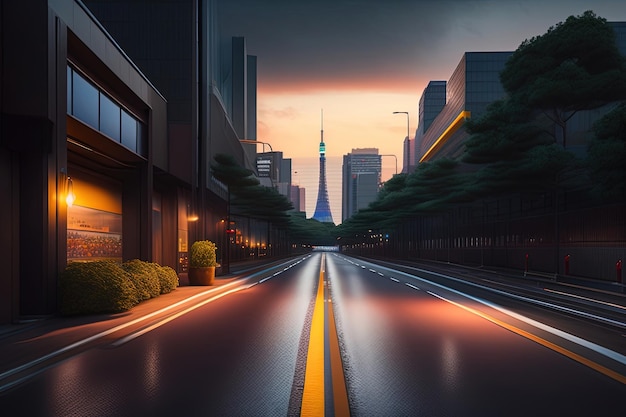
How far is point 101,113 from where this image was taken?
19.5 meters

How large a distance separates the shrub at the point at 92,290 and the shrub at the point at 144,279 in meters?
2.48

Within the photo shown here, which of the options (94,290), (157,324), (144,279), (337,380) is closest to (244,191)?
(144,279)

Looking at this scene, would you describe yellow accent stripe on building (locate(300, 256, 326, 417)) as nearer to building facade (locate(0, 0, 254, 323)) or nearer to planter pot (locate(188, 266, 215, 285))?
building facade (locate(0, 0, 254, 323))

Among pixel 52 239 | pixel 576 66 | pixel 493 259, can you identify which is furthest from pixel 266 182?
pixel 52 239

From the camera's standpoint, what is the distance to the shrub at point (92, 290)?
1418 cm

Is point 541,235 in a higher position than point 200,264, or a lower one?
higher

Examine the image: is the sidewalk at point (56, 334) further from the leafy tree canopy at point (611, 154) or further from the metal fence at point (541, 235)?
the metal fence at point (541, 235)

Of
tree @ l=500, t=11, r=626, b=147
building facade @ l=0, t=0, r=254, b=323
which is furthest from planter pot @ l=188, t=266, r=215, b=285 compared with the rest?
tree @ l=500, t=11, r=626, b=147

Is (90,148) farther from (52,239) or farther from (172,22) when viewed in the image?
(172,22)

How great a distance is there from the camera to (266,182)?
19138cm

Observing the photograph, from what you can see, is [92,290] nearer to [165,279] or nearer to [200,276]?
[165,279]

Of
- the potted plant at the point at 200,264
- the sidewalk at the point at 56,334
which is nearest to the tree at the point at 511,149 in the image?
the potted plant at the point at 200,264

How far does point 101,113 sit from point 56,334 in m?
10.2

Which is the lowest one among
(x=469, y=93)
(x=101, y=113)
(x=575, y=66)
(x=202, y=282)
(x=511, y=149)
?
(x=202, y=282)
